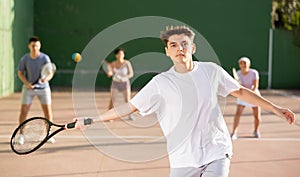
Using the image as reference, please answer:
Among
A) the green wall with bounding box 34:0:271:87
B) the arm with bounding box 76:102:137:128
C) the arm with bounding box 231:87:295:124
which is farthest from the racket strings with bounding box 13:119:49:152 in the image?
the green wall with bounding box 34:0:271:87

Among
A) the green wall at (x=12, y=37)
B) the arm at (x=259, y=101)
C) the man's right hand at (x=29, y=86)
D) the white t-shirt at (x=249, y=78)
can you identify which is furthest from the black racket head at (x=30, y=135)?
the green wall at (x=12, y=37)

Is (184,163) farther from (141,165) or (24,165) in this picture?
(24,165)

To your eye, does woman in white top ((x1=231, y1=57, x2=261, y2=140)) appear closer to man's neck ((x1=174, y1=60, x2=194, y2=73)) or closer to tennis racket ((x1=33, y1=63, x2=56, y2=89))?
tennis racket ((x1=33, y1=63, x2=56, y2=89))

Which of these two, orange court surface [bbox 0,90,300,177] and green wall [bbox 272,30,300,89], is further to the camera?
green wall [bbox 272,30,300,89]

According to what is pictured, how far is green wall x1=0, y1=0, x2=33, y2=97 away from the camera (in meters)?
13.7

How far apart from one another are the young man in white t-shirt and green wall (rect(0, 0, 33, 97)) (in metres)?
11.0

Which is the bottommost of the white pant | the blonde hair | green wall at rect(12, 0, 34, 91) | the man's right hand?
the white pant

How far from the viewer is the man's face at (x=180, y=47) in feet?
10.5

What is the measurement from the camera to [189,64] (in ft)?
10.6

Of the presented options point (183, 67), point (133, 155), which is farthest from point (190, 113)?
point (133, 155)

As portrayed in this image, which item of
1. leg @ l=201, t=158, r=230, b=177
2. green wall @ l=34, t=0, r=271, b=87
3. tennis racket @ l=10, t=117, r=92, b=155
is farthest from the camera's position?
green wall @ l=34, t=0, r=271, b=87

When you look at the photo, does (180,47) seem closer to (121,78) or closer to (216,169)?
(216,169)

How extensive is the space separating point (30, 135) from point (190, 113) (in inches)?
54.7

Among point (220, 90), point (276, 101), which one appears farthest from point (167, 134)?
point (276, 101)
